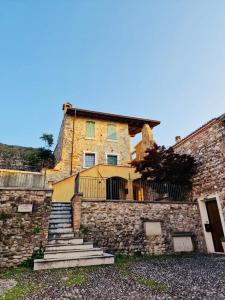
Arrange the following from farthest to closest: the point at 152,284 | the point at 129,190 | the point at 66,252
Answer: the point at 129,190 → the point at 66,252 → the point at 152,284

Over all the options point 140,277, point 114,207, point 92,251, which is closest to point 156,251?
point 114,207

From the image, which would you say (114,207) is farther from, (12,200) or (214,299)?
(214,299)

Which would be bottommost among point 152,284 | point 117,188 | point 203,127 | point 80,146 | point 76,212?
point 152,284

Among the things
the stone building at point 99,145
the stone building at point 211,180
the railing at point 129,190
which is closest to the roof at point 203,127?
the stone building at point 211,180

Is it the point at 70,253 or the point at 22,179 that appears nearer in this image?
the point at 70,253

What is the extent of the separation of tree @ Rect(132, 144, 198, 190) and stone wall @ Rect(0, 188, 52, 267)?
5.73m

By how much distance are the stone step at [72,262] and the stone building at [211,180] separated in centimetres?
551

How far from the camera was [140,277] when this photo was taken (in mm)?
5020

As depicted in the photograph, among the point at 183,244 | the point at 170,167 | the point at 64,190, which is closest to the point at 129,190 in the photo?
the point at 64,190

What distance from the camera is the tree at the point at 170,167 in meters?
10.7

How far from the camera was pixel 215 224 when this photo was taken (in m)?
9.41

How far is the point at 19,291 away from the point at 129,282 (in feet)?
7.85

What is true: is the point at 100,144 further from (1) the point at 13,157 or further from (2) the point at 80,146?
(1) the point at 13,157

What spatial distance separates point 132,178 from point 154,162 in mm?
4016
